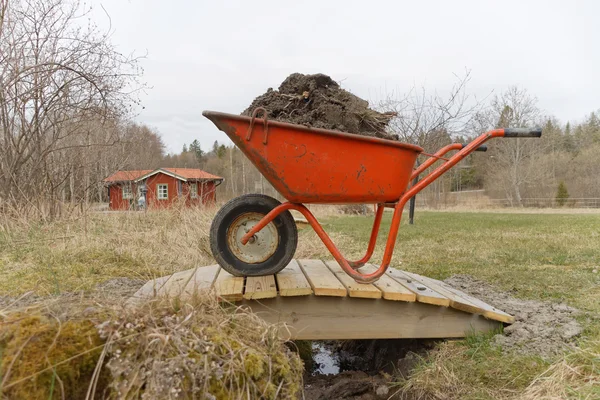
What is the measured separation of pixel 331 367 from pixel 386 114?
2026mm

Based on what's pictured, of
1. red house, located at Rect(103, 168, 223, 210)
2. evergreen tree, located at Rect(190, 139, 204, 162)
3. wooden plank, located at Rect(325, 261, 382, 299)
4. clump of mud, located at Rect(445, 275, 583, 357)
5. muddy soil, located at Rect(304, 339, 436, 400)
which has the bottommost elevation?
muddy soil, located at Rect(304, 339, 436, 400)

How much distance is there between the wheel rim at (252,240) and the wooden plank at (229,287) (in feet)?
0.54

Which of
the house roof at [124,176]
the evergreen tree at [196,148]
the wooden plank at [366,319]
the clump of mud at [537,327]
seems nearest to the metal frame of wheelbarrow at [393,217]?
the wooden plank at [366,319]

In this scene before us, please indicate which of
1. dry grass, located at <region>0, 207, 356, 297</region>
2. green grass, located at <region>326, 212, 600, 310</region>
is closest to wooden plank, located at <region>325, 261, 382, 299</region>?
dry grass, located at <region>0, 207, 356, 297</region>

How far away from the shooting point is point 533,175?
104ft

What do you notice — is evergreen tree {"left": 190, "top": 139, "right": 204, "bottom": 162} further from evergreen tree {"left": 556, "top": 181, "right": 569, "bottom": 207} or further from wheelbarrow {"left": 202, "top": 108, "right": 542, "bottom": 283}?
wheelbarrow {"left": 202, "top": 108, "right": 542, "bottom": 283}

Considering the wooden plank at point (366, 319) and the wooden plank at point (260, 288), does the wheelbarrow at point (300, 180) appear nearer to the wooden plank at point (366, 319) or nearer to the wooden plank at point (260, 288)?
the wooden plank at point (260, 288)

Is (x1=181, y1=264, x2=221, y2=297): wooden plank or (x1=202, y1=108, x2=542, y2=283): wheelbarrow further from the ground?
(x1=202, y1=108, x2=542, y2=283): wheelbarrow

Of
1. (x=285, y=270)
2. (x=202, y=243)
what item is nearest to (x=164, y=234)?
(x=202, y=243)

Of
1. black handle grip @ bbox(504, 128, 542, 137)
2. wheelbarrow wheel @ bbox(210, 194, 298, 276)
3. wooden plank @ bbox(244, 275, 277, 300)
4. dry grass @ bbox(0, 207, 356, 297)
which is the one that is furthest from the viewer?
dry grass @ bbox(0, 207, 356, 297)

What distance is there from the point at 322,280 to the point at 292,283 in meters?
0.23

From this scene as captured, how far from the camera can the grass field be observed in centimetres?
202

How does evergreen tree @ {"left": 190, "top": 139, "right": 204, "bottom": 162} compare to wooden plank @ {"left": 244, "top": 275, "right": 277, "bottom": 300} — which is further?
evergreen tree @ {"left": 190, "top": 139, "right": 204, "bottom": 162}

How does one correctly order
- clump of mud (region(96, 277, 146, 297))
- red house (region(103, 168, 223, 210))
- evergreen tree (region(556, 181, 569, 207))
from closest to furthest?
clump of mud (region(96, 277, 146, 297)) → red house (region(103, 168, 223, 210)) → evergreen tree (region(556, 181, 569, 207))
